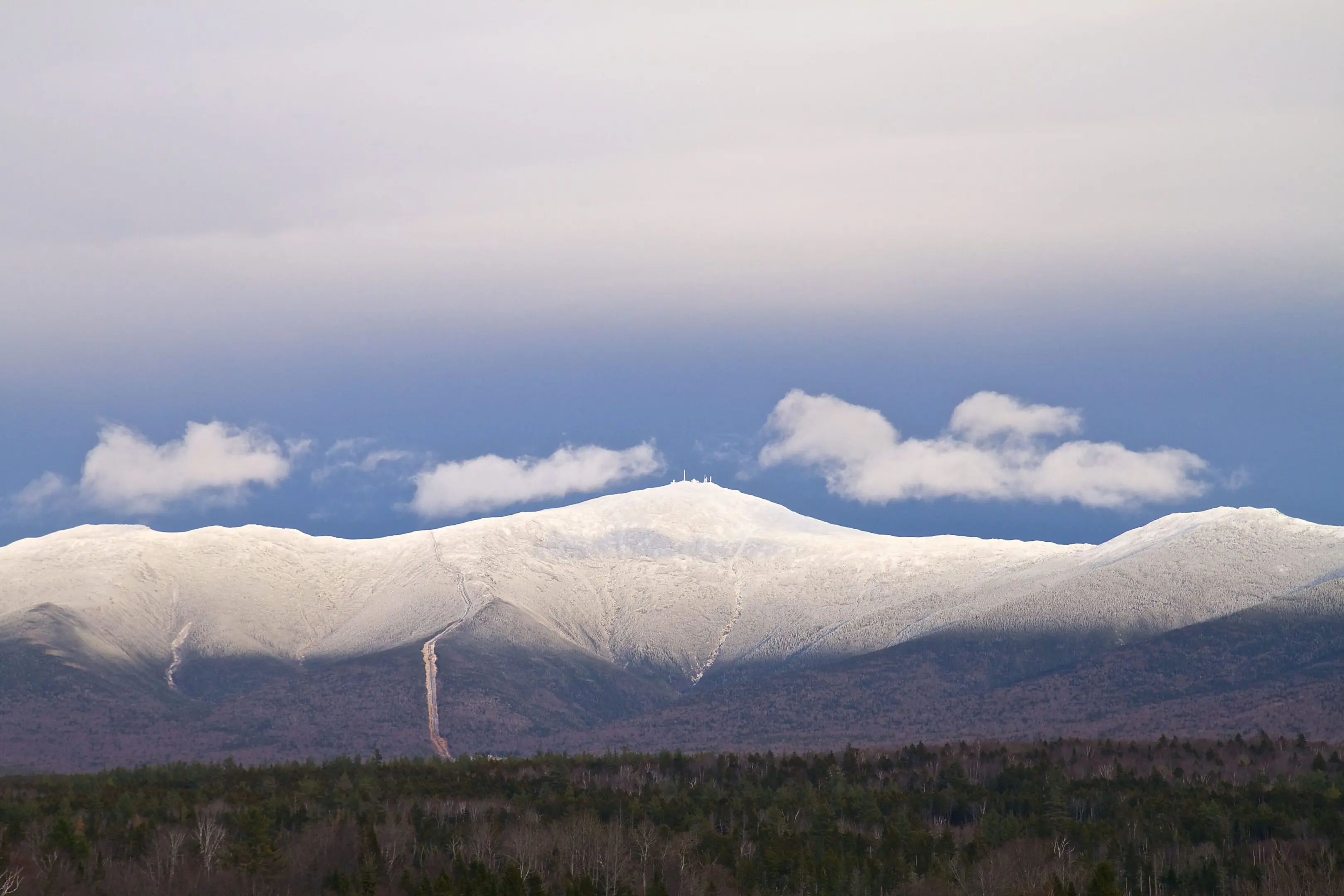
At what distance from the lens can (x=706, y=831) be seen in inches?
5428

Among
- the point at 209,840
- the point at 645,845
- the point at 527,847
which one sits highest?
the point at 209,840

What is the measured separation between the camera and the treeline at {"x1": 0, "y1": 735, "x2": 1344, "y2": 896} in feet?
379

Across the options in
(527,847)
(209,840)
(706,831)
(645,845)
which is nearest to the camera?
(645,845)

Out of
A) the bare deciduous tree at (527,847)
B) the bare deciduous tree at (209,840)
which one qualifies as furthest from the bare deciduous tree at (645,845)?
the bare deciduous tree at (209,840)

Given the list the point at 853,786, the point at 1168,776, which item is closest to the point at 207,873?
the point at 853,786

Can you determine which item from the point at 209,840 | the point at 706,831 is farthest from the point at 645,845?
the point at 209,840

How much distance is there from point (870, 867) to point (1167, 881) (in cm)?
2118

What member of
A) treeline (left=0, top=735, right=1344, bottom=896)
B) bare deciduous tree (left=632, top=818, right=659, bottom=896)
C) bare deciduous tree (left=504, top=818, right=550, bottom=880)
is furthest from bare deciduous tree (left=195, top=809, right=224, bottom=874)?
bare deciduous tree (left=632, top=818, right=659, bottom=896)

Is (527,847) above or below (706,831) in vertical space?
above

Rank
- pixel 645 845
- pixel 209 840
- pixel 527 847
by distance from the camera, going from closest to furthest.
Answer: pixel 645 845 < pixel 209 840 < pixel 527 847

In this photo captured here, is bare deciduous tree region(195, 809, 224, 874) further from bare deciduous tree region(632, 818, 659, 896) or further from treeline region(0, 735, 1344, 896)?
bare deciduous tree region(632, 818, 659, 896)

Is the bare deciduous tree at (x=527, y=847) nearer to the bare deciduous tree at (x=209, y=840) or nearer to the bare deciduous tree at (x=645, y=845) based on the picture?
the bare deciduous tree at (x=645, y=845)

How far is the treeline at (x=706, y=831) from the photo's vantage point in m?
116

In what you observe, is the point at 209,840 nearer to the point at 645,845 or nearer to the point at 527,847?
the point at 527,847
